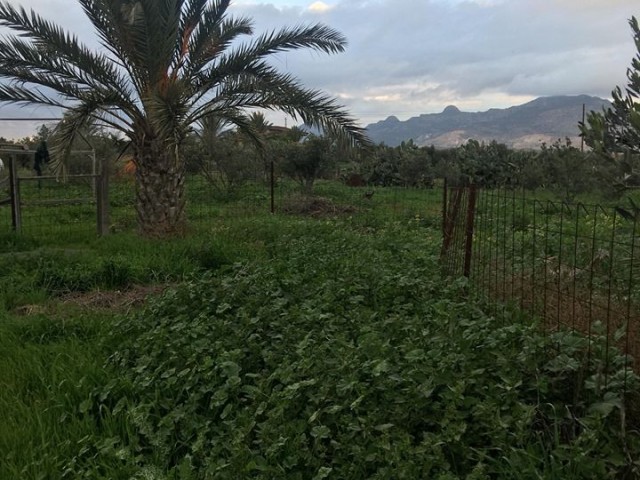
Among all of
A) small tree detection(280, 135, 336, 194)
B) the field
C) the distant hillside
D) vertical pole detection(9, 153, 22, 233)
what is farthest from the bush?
the distant hillside

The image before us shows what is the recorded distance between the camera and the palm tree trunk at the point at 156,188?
8219 millimetres

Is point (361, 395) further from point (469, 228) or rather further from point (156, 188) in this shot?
point (156, 188)

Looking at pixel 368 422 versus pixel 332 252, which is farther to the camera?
pixel 332 252

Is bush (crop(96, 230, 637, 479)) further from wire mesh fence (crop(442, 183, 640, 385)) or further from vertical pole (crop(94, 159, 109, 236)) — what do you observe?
vertical pole (crop(94, 159, 109, 236))

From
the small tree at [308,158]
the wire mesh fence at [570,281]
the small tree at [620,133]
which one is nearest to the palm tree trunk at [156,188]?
the wire mesh fence at [570,281]

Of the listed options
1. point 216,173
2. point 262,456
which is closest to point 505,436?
point 262,456

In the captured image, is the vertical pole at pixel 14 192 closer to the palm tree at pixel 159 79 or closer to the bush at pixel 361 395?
the palm tree at pixel 159 79

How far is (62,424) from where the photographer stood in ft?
9.96

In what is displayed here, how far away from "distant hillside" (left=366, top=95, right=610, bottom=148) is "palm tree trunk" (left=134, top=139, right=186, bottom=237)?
3755 inches

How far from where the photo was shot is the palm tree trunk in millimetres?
8219

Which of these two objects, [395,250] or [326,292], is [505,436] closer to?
[326,292]

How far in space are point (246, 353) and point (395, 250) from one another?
3.69 meters

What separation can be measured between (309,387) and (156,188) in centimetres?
620

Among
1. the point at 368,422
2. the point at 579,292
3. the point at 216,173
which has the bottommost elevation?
the point at 368,422
